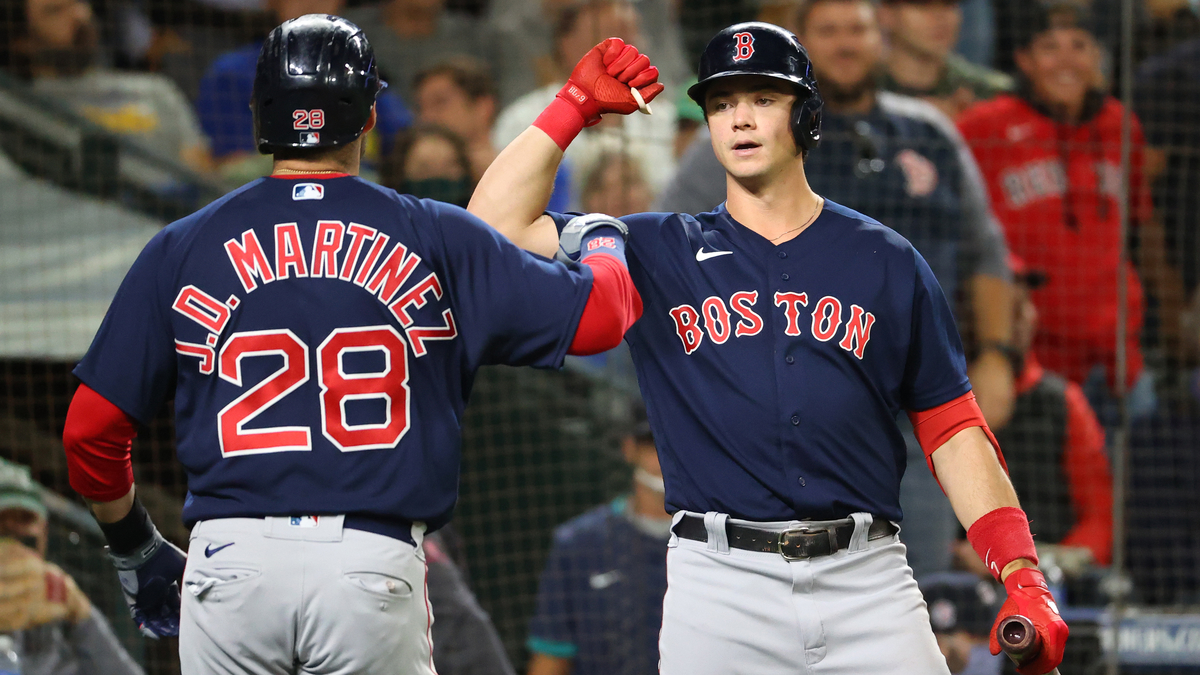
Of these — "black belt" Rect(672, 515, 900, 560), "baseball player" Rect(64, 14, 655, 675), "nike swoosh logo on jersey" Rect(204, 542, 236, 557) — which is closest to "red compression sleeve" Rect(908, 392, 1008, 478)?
"black belt" Rect(672, 515, 900, 560)

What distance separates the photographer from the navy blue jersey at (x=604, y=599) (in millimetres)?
4801

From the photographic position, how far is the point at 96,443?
2592 mm

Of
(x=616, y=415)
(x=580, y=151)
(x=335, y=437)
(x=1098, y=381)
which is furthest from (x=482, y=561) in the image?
(x=335, y=437)

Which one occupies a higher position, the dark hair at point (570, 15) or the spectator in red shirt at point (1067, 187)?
the dark hair at point (570, 15)

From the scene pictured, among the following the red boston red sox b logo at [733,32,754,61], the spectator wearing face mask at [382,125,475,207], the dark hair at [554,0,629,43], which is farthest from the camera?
the dark hair at [554,0,629,43]

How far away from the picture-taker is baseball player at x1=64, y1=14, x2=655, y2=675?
2.37 meters

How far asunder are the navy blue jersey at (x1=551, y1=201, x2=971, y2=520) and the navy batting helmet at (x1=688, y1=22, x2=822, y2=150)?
0.23 m

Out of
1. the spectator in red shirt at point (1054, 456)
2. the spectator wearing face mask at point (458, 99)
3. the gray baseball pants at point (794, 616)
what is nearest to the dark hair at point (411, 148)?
the spectator wearing face mask at point (458, 99)

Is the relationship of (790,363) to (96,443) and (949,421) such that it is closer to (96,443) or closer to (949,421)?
(949,421)

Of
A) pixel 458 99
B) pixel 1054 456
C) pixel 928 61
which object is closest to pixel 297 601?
pixel 458 99

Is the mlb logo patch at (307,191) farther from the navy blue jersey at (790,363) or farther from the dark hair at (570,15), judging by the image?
the dark hair at (570,15)

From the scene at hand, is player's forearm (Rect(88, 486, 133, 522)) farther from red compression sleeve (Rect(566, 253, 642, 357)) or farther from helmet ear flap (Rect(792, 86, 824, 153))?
helmet ear flap (Rect(792, 86, 824, 153))

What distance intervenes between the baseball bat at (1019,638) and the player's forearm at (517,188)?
3.97ft

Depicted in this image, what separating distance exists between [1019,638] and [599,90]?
1.39m
